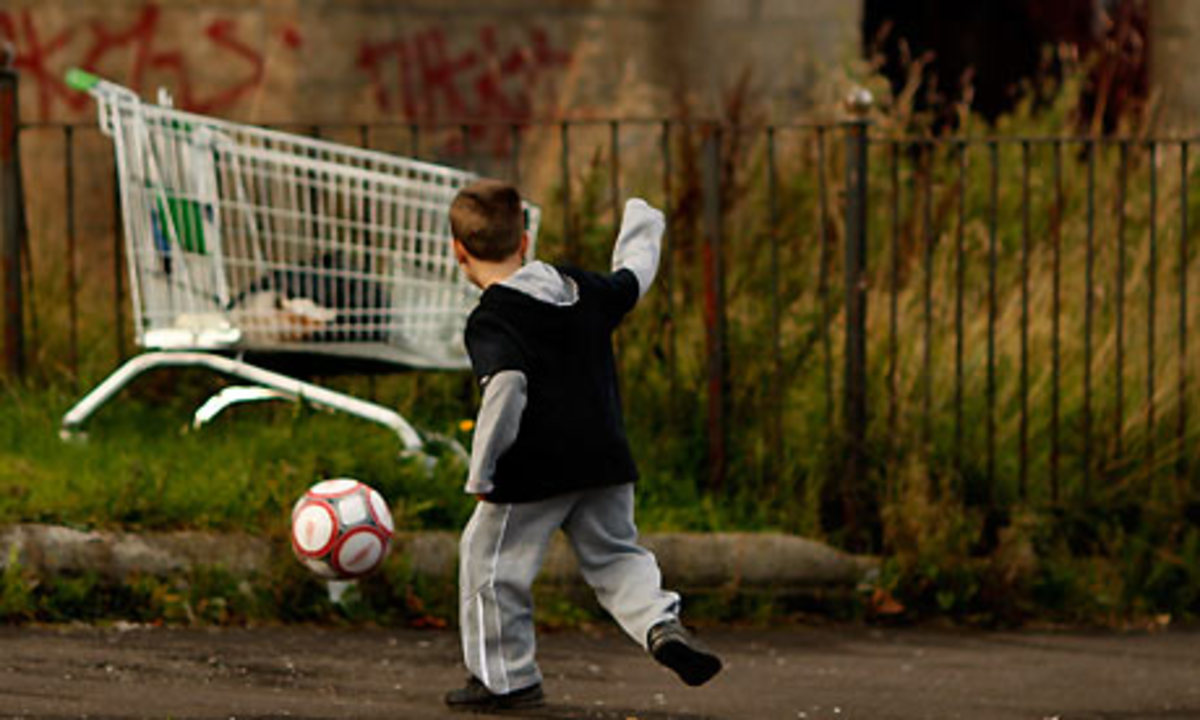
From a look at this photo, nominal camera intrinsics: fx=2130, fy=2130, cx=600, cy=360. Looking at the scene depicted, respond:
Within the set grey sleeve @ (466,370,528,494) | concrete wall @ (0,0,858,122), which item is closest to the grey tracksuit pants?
grey sleeve @ (466,370,528,494)

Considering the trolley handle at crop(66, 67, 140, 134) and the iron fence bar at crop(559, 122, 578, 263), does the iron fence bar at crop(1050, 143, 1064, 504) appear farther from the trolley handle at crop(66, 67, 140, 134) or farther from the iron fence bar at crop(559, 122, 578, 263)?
the trolley handle at crop(66, 67, 140, 134)

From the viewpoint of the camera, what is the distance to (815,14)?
12211 millimetres

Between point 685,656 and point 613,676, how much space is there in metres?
1.00

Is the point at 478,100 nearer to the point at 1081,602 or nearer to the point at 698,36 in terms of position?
the point at 698,36

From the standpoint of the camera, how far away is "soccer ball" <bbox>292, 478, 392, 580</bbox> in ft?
19.3

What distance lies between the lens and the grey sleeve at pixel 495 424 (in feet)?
16.0

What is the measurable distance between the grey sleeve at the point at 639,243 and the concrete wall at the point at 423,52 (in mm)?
5206

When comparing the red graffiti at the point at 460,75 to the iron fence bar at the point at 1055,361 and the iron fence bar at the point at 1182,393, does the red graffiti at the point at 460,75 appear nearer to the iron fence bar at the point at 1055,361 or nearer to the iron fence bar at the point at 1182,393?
the iron fence bar at the point at 1055,361

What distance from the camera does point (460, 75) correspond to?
11.9m

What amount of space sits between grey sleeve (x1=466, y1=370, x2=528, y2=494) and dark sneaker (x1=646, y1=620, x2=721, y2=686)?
0.55m

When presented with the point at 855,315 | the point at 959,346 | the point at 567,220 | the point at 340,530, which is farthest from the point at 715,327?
the point at 340,530

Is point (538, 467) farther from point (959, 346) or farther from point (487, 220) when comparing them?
point (959, 346)

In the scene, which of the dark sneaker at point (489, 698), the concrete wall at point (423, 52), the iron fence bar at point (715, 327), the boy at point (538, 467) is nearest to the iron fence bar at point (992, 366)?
the iron fence bar at point (715, 327)

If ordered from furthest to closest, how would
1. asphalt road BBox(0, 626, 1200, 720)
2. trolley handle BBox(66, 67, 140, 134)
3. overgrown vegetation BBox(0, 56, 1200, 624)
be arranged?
overgrown vegetation BBox(0, 56, 1200, 624), trolley handle BBox(66, 67, 140, 134), asphalt road BBox(0, 626, 1200, 720)
